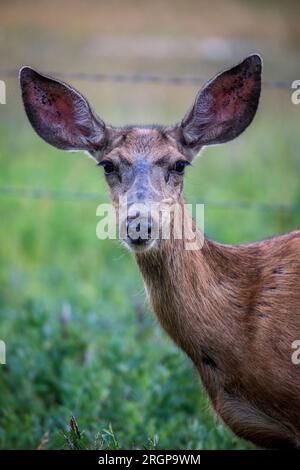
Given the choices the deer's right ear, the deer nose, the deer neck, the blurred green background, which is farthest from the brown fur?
the deer's right ear

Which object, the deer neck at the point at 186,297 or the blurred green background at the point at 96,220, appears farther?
the blurred green background at the point at 96,220

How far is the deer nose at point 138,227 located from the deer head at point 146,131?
0.67 ft

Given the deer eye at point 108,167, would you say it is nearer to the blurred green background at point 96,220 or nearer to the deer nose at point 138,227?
the deer nose at point 138,227

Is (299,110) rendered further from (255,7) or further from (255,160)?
(255,7)

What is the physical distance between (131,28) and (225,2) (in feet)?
6.24

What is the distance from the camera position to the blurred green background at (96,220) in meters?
6.73

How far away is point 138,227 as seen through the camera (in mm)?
4992

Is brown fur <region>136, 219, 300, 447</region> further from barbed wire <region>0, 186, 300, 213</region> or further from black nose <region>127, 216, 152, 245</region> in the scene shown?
barbed wire <region>0, 186, 300, 213</region>

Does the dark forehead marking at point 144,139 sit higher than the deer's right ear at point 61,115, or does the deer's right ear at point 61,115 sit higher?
the deer's right ear at point 61,115

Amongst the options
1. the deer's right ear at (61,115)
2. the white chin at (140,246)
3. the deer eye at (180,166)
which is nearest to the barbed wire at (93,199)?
the deer's right ear at (61,115)

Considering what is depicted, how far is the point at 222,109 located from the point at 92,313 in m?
3.15

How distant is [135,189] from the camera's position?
5.28 metres

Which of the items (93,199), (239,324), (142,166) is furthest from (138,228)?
Result: (93,199)

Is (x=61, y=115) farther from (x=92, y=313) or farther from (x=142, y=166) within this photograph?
(x=92, y=313)
